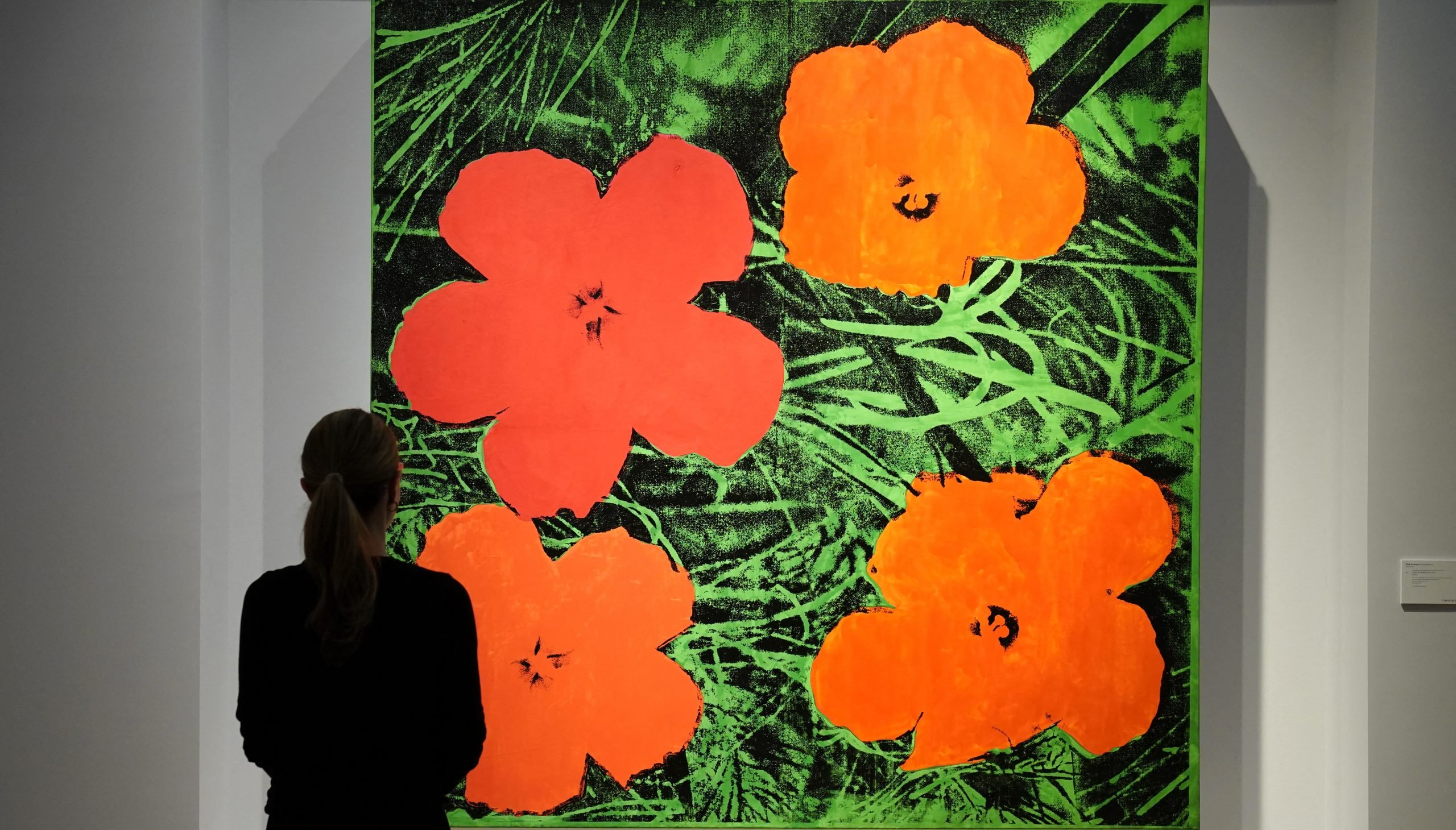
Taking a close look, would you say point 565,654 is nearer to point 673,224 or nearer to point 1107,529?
point 673,224

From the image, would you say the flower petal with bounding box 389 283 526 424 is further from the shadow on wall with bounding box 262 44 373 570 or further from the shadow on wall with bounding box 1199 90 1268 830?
the shadow on wall with bounding box 1199 90 1268 830

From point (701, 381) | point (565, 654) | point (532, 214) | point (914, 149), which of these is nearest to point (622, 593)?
point (565, 654)

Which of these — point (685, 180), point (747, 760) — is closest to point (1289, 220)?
point (685, 180)

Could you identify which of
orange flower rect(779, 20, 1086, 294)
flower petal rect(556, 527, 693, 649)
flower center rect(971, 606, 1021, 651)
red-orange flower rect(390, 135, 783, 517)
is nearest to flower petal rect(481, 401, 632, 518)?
red-orange flower rect(390, 135, 783, 517)

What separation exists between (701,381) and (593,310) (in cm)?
27

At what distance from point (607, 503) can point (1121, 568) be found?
3.58 ft

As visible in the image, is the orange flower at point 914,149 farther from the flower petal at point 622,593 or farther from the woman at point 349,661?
the woman at point 349,661

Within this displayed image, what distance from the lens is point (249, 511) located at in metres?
2.06

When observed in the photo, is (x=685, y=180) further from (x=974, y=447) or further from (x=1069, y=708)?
(x=1069, y=708)

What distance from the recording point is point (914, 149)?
1897 millimetres

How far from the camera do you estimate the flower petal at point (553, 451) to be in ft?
6.21

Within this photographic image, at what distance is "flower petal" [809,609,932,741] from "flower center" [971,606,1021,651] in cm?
11

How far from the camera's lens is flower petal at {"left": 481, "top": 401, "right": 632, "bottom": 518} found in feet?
6.21

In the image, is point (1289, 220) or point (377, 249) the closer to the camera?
point (377, 249)
